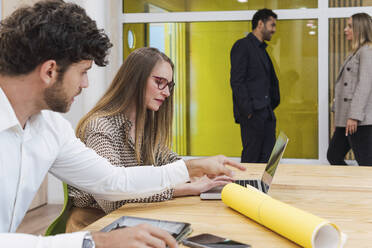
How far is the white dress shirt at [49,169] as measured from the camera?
3.55 feet

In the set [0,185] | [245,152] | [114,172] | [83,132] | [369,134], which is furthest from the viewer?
[245,152]

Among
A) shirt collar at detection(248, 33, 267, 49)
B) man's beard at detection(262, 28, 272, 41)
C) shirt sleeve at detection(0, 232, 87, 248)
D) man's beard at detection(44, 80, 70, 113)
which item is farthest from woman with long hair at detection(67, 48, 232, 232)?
man's beard at detection(262, 28, 272, 41)

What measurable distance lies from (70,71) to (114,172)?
1.44 feet

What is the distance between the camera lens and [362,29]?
3400 mm

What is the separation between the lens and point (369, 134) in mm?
3316

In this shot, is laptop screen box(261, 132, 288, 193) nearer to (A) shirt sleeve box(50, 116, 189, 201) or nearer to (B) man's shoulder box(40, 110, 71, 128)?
(A) shirt sleeve box(50, 116, 189, 201)

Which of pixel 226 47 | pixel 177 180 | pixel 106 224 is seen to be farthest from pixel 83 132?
pixel 226 47

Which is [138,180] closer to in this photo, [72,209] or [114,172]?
[114,172]

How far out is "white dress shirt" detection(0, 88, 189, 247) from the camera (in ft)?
3.55

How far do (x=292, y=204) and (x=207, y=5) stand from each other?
10.9ft

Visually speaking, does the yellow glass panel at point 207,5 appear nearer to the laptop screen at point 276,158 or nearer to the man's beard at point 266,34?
the man's beard at point 266,34

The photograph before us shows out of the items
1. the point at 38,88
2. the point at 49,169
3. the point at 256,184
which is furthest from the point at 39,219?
the point at 38,88

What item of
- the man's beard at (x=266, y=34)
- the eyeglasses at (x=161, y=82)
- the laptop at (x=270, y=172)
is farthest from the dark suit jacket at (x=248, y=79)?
the laptop at (x=270, y=172)

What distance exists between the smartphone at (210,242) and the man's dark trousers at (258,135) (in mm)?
2770
